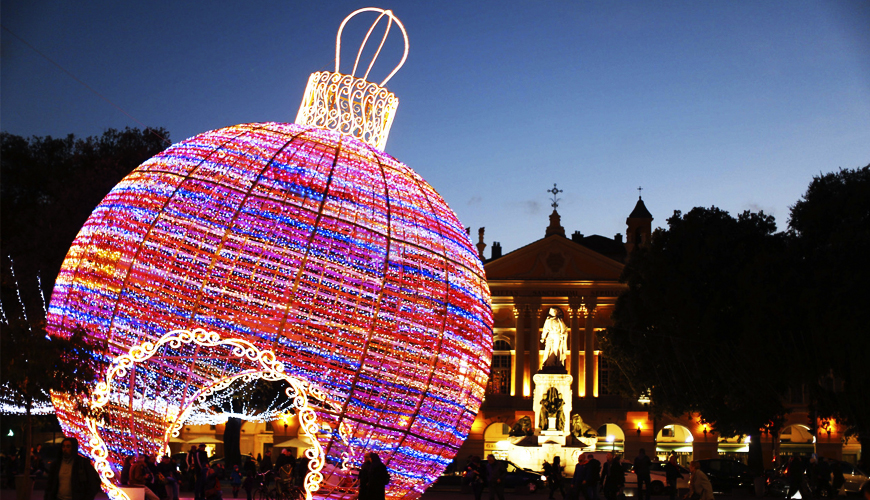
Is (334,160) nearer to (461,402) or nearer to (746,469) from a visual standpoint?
(461,402)

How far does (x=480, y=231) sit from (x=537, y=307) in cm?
564

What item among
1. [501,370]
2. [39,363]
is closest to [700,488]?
[39,363]

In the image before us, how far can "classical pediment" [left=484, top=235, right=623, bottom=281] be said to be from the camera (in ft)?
172

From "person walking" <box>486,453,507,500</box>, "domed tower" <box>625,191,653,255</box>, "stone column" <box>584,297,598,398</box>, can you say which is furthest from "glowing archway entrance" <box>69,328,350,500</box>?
"domed tower" <box>625,191,653,255</box>

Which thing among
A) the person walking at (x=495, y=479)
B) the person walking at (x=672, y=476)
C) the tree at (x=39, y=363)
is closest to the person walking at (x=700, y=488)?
the person walking at (x=495, y=479)

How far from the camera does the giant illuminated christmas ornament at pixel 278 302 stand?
8.67 metres

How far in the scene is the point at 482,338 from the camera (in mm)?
9875

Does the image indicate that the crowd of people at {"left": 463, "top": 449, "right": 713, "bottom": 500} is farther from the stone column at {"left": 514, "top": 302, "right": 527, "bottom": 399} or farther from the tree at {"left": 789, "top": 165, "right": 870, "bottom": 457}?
the stone column at {"left": 514, "top": 302, "right": 527, "bottom": 399}

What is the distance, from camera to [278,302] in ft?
28.4

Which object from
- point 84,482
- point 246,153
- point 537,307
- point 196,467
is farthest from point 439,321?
point 537,307

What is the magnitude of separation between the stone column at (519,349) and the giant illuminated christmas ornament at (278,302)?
140ft

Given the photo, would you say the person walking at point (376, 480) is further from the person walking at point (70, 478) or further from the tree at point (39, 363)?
the tree at point (39, 363)

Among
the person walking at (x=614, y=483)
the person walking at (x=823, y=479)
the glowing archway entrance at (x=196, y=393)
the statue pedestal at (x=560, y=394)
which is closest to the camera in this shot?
the glowing archway entrance at (x=196, y=393)

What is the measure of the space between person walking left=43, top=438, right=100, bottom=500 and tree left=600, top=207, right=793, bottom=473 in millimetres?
18499
